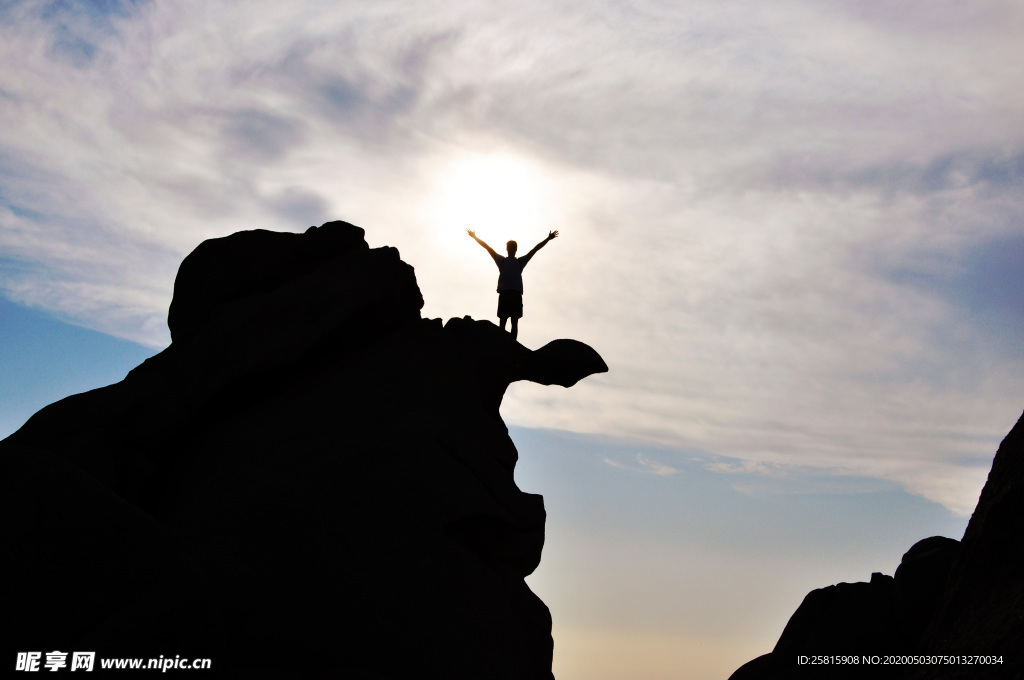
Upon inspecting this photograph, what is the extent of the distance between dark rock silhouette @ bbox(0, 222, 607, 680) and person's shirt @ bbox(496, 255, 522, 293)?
1279mm

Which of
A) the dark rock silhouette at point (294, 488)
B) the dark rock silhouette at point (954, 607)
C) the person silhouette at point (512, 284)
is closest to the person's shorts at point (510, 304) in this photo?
the person silhouette at point (512, 284)

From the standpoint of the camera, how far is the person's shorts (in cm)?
1961

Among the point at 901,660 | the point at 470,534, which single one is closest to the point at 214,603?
the point at 470,534

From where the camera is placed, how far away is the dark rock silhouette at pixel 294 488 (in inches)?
375

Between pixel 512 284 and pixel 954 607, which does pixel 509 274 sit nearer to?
pixel 512 284

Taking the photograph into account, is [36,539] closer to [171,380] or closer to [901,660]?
[171,380]

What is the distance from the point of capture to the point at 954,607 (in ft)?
38.6

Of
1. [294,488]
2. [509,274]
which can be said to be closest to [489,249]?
[509,274]

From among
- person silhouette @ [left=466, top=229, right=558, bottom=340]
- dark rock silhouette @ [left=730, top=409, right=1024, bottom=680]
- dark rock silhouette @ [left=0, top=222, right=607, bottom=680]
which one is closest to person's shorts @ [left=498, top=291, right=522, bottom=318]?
person silhouette @ [left=466, top=229, right=558, bottom=340]

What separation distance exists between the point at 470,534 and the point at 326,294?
19.0 feet

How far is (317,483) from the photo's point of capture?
43.9 feet

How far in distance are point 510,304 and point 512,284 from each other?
1.47 ft

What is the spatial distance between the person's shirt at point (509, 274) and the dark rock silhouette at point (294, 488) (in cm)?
128

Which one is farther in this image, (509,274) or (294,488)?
(509,274)
